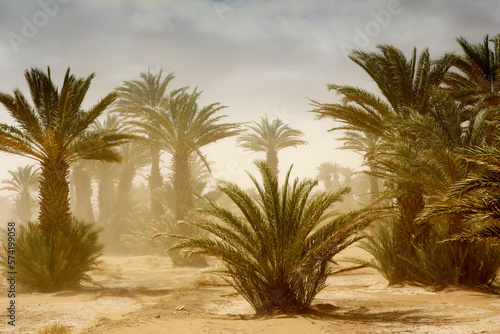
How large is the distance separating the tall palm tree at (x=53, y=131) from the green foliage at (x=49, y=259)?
0.51m

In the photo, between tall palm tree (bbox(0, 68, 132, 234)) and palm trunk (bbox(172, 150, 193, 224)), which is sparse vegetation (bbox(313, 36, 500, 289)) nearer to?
tall palm tree (bbox(0, 68, 132, 234))

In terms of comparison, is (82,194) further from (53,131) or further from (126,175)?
(53,131)

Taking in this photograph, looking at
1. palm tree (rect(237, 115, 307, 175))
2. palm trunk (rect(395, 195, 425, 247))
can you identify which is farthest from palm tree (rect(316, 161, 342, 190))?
palm trunk (rect(395, 195, 425, 247))

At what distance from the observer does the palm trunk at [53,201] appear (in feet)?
41.9

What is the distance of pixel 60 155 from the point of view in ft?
42.3

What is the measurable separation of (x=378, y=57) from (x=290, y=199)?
260 inches

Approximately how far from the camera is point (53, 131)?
12516mm

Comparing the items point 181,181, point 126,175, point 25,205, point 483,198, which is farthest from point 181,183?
point 25,205

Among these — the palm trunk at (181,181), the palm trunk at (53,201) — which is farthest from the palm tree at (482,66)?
the palm trunk at (53,201)

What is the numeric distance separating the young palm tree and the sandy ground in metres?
0.52

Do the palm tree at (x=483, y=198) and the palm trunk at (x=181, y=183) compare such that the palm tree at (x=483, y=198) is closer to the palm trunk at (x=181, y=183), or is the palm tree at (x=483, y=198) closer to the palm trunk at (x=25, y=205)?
the palm trunk at (x=181, y=183)

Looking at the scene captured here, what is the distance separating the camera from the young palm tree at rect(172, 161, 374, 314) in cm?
824

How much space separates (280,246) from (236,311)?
203 centimetres

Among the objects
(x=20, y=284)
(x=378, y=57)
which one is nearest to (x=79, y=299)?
(x=20, y=284)
